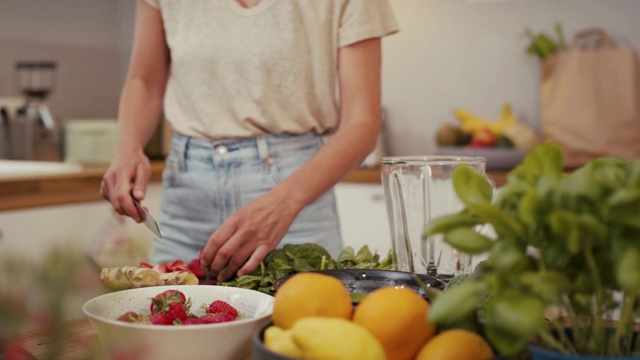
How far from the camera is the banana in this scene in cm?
278

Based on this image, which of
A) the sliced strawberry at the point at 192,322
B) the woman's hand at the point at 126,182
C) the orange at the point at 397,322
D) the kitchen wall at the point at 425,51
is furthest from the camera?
the kitchen wall at the point at 425,51

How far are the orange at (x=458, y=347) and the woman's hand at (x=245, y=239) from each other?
1.50 feet

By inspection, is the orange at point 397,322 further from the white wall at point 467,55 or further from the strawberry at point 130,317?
the white wall at point 467,55

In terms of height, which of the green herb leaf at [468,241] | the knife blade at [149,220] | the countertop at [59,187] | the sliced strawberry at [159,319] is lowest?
the countertop at [59,187]

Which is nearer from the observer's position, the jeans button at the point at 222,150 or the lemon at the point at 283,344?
the lemon at the point at 283,344

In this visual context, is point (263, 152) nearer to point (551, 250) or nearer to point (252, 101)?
point (252, 101)

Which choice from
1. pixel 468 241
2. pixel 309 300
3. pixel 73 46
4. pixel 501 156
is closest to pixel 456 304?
pixel 468 241

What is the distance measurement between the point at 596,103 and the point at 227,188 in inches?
66.7

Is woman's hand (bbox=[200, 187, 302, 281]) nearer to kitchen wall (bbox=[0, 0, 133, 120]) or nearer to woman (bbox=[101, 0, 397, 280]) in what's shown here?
woman (bbox=[101, 0, 397, 280])

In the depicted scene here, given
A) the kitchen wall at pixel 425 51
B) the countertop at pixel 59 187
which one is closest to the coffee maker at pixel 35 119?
the kitchen wall at pixel 425 51

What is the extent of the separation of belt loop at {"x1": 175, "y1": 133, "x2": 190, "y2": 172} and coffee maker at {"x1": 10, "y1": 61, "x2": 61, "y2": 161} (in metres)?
1.81

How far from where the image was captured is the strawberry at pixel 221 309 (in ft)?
2.61

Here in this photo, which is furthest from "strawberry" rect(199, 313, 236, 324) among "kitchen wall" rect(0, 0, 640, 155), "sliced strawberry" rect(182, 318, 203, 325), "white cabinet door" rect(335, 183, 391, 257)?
"kitchen wall" rect(0, 0, 640, 155)

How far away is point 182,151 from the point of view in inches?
55.9
